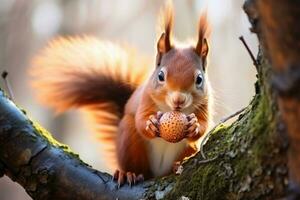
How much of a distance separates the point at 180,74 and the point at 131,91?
45 cm

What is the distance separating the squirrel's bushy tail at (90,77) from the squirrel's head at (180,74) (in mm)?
291

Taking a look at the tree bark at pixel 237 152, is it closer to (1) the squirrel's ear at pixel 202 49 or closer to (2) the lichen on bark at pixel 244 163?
(2) the lichen on bark at pixel 244 163

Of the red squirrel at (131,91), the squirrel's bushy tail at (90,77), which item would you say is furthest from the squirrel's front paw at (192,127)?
the squirrel's bushy tail at (90,77)

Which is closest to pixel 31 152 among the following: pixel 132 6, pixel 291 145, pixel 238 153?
pixel 238 153

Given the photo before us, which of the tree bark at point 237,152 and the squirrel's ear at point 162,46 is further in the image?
the squirrel's ear at point 162,46

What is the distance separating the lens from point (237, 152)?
1323 mm

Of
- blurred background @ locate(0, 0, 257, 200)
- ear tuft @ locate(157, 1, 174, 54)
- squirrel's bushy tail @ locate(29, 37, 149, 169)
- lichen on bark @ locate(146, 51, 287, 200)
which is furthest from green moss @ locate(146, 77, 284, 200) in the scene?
blurred background @ locate(0, 0, 257, 200)

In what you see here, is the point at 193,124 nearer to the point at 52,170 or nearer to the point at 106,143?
the point at 52,170

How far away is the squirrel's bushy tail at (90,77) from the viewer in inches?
82.1

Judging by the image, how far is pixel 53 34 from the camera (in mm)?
5070

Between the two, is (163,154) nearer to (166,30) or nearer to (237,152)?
(166,30)

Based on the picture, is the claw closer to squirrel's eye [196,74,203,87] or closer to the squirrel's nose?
the squirrel's nose

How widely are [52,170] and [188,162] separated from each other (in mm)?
328

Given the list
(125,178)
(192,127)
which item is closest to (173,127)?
(192,127)
